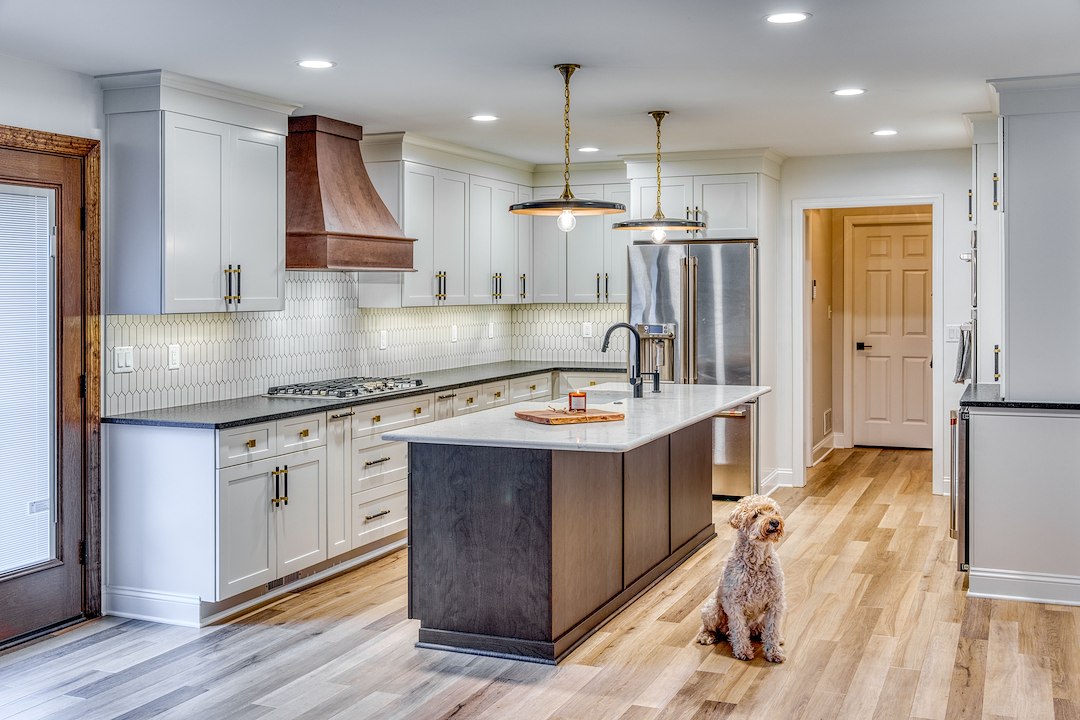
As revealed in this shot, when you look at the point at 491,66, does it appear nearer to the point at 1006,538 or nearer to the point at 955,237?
the point at 1006,538

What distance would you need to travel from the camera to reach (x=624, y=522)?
14.9ft

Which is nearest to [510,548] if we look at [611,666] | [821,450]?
[611,666]

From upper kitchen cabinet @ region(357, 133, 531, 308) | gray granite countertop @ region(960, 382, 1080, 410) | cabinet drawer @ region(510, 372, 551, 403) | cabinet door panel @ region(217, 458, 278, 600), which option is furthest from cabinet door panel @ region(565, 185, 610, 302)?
cabinet door panel @ region(217, 458, 278, 600)

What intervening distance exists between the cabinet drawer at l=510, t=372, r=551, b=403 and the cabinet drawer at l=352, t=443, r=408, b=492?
4.39 ft

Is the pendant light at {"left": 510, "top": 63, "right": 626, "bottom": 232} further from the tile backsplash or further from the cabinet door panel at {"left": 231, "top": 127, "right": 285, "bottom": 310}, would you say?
the tile backsplash

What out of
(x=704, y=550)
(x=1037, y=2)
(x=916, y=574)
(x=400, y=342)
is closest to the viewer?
(x=1037, y=2)

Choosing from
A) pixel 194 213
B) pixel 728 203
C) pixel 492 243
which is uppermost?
pixel 728 203

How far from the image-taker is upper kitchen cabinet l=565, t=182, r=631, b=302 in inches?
301

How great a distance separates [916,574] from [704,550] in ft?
3.62

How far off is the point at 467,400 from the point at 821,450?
3.77m

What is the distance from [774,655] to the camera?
3.88m

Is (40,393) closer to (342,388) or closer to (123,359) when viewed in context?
(123,359)

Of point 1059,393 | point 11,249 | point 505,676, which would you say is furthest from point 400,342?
point 1059,393

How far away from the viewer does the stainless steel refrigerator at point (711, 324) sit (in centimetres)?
701
